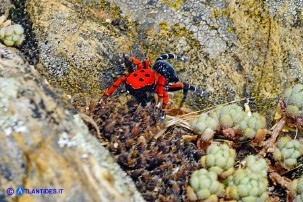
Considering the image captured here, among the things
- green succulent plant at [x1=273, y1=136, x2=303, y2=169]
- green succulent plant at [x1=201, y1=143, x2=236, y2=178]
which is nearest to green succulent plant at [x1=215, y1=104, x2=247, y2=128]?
green succulent plant at [x1=201, y1=143, x2=236, y2=178]

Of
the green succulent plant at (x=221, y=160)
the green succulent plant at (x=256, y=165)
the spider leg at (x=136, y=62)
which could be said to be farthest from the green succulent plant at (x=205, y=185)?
the spider leg at (x=136, y=62)

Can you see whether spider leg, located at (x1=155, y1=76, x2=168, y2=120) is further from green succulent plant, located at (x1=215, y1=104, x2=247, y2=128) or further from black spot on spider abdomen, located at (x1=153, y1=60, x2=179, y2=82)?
green succulent plant, located at (x1=215, y1=104, x2=247, y2=128)

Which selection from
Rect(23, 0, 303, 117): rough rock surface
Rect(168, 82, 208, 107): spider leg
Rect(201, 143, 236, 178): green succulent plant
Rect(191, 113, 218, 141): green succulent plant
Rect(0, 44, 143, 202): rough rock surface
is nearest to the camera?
Rect(0, 44, 143, 202): rough rock surface

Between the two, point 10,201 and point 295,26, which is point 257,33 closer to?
point 295,26

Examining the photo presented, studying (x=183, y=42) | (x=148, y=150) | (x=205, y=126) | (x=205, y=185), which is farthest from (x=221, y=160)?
(x=183, y=42)

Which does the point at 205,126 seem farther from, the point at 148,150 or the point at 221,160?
the point at 148,150

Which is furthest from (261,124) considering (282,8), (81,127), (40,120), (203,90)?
(40,120)

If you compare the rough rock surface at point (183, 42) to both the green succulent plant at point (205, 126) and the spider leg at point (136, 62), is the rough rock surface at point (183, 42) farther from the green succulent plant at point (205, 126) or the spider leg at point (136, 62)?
the green succulent plant at point (205, 126)
